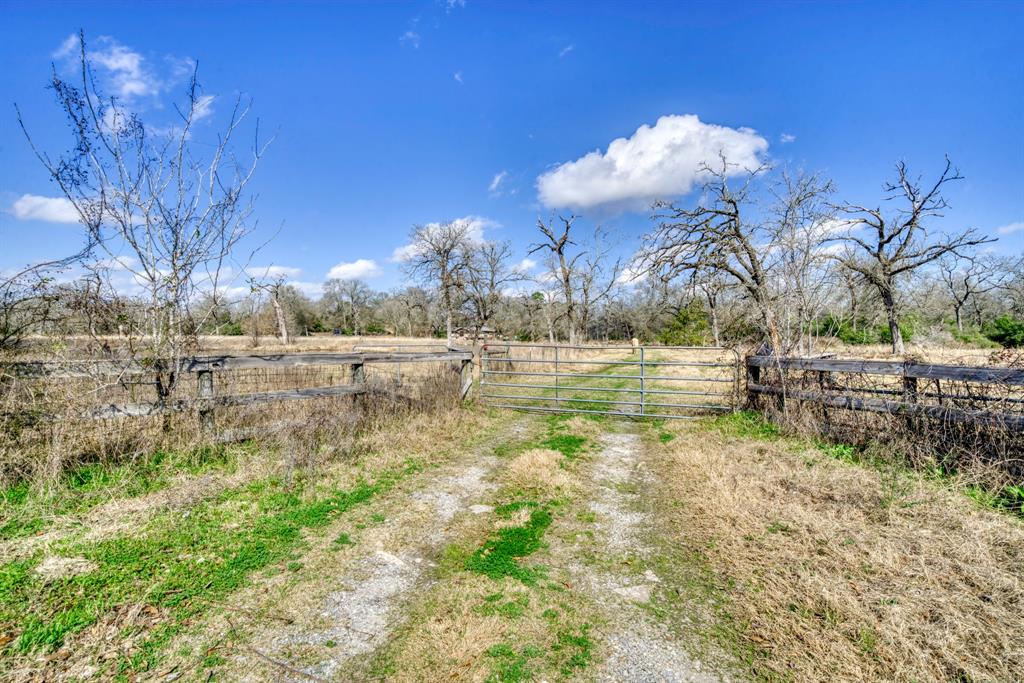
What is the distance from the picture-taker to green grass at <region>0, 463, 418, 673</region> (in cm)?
278

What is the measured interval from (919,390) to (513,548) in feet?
18.2

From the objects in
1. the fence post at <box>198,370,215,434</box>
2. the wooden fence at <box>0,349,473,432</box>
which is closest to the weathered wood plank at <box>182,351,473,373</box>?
the wooden fence at <box>0,349,473,432</box>

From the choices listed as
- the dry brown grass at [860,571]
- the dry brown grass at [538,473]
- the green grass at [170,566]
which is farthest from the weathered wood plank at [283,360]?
the dry brown grass at [860,571]

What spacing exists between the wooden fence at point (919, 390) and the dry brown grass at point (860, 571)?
0.99 meters

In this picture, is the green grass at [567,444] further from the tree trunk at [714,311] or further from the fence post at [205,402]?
the tree trunk at [714,311]

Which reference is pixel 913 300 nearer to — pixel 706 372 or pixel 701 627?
pixel 706 372

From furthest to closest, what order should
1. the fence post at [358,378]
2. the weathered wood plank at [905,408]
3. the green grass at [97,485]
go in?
the fence post at [358,378] < the weathered wood plank at [905,408] < the green grass at [97,485]

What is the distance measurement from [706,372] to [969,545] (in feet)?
48.8

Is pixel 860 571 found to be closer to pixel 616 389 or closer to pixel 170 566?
pixel 170 566

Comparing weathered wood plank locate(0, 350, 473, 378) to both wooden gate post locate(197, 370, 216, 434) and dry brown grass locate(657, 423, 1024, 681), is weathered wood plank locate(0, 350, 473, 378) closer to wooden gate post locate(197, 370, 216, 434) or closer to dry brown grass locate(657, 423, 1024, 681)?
wooden gate post locate(197, 370, 216, 434)

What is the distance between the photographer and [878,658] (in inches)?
98.2

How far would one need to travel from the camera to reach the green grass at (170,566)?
2.78m

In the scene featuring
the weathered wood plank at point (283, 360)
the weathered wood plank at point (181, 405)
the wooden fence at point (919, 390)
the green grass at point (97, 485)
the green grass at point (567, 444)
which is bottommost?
the green grass at point (567, 444)

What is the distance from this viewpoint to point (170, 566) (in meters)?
3.44
